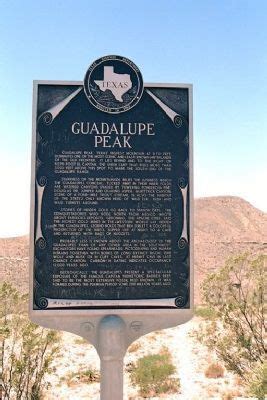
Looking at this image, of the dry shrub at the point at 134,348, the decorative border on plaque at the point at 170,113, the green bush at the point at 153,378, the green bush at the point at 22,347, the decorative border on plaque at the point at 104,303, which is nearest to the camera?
the decorative border on plaque at the point at 104,303

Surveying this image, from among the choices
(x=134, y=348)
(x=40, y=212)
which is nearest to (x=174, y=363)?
(x=134, y=348)

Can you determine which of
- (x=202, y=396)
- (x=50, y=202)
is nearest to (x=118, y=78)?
(x=50, y=202)

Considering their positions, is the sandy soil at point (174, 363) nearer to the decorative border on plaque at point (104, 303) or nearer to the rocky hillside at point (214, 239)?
the decorative border on plaque at point (104, 303)

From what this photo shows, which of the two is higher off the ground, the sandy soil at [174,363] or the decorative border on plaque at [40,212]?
the decorative border on plaque at [40,212]

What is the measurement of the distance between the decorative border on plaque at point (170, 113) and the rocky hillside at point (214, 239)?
19915mm

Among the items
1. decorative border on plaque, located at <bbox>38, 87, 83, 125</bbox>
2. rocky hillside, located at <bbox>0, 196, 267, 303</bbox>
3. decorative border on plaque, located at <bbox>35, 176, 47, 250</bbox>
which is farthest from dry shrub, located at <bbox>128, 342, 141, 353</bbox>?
decorative border on plaque, located at <bbox>38, 87, 83, 125</bbox>

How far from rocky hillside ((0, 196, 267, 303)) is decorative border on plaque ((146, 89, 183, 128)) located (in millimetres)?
19915

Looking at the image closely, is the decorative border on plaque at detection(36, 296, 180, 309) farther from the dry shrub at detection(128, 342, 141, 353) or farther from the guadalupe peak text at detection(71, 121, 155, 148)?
the dry shrub at detection(128, 342, 141, 353)

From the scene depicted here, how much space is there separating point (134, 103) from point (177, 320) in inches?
115

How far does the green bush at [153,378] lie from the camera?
11.1 meters

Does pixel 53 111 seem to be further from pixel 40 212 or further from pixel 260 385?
pixel 260 385

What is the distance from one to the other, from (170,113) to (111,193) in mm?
1357

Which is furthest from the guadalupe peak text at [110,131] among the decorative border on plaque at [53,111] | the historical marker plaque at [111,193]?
the decorative border on plaque at [53,111]

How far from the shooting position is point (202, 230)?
6394 centimetres
